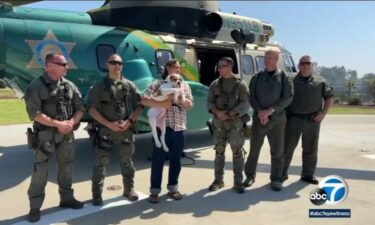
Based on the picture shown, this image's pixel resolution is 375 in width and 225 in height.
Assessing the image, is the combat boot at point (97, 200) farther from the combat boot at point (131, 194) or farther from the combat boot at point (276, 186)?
the combat boot at point (276, 186)

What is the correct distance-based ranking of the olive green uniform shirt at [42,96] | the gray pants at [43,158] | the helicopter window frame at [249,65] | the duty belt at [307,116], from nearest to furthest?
the olive green uniform shirt at [42,96] < the gray pants at [43,158] < the duty belt at [307,116] < the helicopter window frame at [249,65]

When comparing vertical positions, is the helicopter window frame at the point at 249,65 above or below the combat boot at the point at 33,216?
above

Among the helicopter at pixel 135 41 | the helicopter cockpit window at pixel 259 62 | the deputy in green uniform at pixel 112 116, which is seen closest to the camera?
the deputy in green uniform at pixel 112 116

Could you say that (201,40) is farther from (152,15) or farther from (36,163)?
(36,163)

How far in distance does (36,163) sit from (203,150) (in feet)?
15.7

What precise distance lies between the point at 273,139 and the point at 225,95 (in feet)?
3.33

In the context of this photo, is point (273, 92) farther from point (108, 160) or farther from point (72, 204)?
point (72, 204)

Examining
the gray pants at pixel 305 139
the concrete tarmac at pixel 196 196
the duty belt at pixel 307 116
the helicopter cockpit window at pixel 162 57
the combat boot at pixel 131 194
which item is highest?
the helicopter cockpit window at pixel 162 57

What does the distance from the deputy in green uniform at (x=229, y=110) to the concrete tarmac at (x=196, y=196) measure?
1.95 feet

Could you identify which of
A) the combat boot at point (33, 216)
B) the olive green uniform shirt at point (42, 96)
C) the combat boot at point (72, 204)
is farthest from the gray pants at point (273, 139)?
the combat boot at point (33, 216)

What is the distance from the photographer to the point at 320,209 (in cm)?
473

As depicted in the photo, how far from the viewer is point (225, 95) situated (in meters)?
5.15

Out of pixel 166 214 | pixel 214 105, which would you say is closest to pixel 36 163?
pixel 166 214

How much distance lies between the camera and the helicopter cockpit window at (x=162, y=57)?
7543mm
